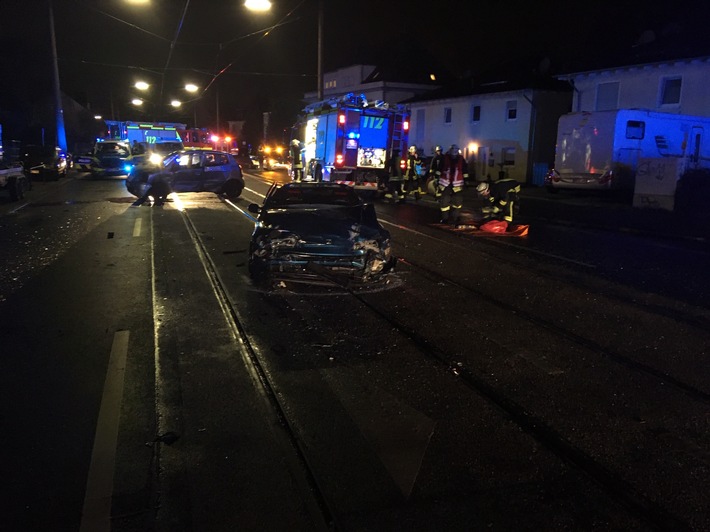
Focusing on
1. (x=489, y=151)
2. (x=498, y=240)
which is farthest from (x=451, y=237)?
(x=489, y=151)

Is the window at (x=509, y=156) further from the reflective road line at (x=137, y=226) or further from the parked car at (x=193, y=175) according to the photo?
the reflective road line at (x=137, y=226)

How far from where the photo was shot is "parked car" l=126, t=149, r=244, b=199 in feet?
62.1

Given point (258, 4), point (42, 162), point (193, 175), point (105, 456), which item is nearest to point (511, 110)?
point (258, 4)

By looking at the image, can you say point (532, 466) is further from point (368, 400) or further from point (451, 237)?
point (451, 237)

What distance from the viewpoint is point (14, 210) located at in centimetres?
1653

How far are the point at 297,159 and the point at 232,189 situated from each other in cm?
557

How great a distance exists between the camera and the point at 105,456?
364cm

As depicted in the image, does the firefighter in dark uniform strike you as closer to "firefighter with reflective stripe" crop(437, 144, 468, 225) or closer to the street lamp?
"firefighter with reflective stripe" crop(437, 144, 468, 225)

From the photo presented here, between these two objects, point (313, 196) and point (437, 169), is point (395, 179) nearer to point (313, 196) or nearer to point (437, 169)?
point (437, 169)

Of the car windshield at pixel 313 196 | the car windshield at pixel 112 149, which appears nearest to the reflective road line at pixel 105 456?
the car windshield at pixel 313 196

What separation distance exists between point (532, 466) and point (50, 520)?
8.67 ft

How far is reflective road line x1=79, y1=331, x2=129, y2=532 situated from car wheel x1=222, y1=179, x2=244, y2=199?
50.2 ft

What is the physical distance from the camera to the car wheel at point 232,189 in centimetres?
2011

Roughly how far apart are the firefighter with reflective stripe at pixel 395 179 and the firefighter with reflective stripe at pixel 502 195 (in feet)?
20.6
